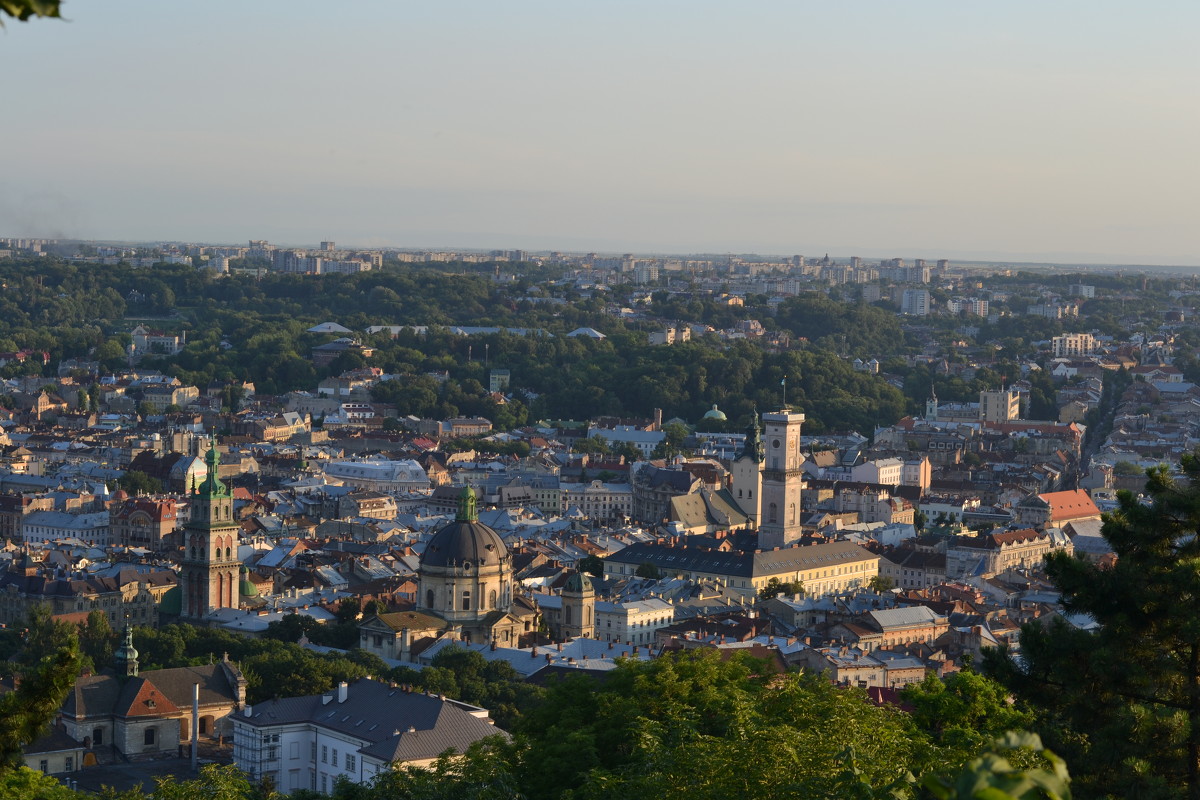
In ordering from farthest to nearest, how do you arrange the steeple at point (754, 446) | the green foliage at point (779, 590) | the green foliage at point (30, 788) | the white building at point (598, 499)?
the white building at point (598, 499)
the steeple at point (754, 446)
the green foliage at point (779, 590)
the green foliage at point (30, 788)

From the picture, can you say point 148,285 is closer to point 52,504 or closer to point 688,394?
point 688,394

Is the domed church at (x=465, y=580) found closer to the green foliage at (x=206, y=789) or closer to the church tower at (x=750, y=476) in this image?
the green foliage at (x=206, y=789)

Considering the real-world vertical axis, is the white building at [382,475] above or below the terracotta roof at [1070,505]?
below

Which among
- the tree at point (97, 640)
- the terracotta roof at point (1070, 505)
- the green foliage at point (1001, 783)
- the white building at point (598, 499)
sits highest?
the green foliage at point (1001, 783)

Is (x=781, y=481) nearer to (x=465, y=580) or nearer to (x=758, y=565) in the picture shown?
(x=758, y=565)

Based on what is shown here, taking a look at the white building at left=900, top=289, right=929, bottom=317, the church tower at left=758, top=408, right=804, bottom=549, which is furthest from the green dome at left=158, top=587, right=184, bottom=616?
the white building at left=900, top=289, right=929, bottom=317

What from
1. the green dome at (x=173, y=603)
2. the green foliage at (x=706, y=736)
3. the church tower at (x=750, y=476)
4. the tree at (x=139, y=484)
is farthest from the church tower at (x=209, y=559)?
the tree at (x=139, y=484)
